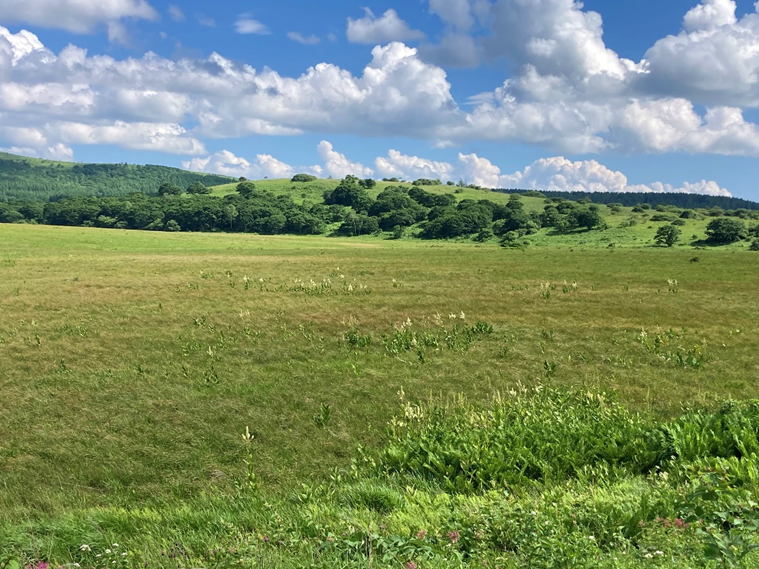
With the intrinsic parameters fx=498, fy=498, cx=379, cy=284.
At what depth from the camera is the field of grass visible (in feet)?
19.8

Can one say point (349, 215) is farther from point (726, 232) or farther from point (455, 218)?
point (726, 232)

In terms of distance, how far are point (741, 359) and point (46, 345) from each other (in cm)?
2281

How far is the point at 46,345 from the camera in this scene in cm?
1700

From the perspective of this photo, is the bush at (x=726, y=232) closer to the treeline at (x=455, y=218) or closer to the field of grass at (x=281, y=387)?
the treeline at (x=455, y=218)

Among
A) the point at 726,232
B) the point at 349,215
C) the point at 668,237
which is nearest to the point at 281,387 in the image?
the point at 668,237

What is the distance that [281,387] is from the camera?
42.9ft

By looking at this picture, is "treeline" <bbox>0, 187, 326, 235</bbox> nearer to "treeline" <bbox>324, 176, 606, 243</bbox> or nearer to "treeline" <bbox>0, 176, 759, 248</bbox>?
"treeline" <bbox>0, 176, 759, 248</bbox>

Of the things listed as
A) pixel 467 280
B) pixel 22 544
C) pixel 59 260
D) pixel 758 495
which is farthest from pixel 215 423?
pixel 59 260

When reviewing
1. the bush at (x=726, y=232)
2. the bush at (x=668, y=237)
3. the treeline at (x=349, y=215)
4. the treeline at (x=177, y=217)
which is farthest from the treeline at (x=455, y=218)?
the bush at (x=726, y=232)

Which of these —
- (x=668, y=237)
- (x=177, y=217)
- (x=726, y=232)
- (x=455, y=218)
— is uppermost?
(x=455, y=218)

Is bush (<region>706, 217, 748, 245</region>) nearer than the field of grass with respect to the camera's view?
No

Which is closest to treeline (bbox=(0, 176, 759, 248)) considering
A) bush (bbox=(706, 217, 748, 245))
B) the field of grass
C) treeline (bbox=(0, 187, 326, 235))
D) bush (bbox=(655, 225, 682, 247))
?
treeline (bbox=(0, 187, 326, 235))

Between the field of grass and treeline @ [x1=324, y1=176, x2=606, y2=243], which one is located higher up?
treeline @ [x1=324, y1=176, x2=606, y2=243]

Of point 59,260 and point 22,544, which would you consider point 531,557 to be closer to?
point 22,544
